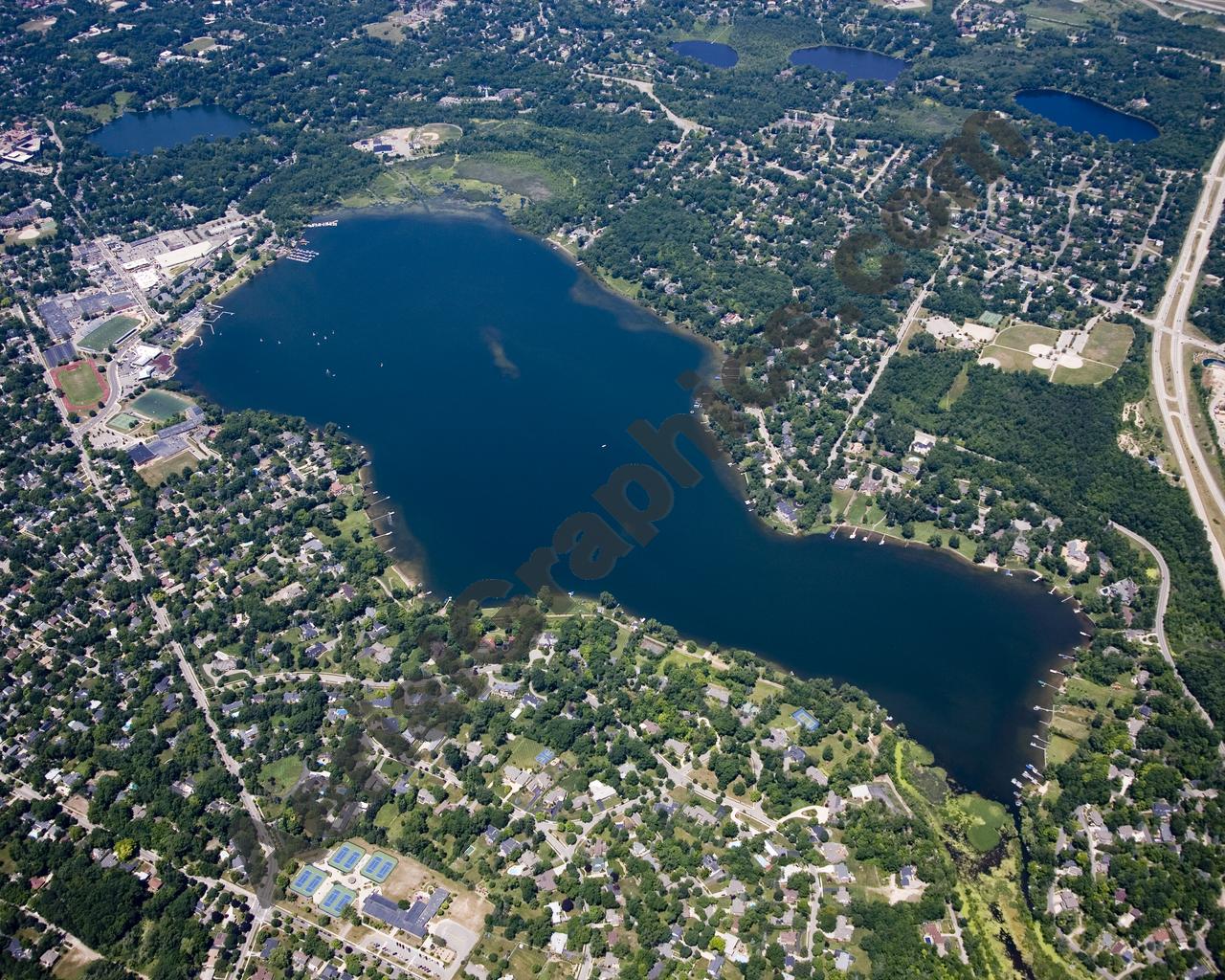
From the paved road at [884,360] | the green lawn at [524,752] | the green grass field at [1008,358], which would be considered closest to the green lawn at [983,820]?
the green lawn at [524,752]

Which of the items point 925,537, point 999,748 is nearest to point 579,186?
point 925,537

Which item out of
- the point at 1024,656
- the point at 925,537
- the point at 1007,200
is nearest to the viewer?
the point at 1024,656

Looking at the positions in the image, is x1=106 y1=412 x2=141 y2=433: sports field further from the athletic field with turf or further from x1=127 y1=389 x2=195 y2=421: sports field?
the athletic field with turf

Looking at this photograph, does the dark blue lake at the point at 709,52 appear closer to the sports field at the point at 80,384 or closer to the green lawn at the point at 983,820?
the sports field at the point at 80,384

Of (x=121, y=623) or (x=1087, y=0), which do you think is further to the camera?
(x=1087, y=0)

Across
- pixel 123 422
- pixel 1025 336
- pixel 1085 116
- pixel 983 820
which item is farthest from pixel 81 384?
pixel 1085 116

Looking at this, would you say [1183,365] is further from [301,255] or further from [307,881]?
[301,255]

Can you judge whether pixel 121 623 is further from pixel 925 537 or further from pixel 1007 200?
pixel 1007 200

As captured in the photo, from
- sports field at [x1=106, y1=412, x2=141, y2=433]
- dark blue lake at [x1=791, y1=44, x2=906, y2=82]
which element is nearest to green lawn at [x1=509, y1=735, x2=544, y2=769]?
sports field at [x1=106, y1=412, x2=141, y2=433]
